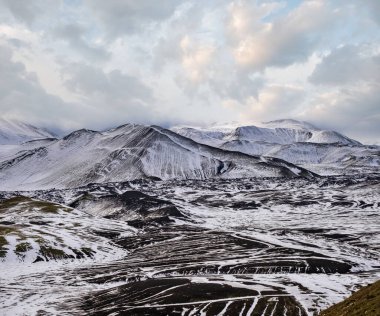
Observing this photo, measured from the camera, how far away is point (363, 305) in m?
34.9

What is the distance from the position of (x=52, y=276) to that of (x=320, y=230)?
328 feet

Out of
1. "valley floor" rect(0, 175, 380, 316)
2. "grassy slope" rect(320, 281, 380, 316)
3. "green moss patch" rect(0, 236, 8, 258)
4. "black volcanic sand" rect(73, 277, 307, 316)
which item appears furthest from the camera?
"green moss patch" rect(0, 236, 8, 258)

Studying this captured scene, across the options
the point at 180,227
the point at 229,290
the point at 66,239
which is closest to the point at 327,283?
the point at 229,290

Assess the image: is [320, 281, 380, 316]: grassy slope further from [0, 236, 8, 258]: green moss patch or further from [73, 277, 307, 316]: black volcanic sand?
[0, 236, 8, 258]: green moss patch

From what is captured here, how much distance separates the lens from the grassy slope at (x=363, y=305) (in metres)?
32.2

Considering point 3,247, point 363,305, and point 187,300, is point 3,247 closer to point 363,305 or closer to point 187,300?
point 187,300

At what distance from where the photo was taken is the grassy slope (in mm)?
32250

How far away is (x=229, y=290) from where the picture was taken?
67.7 metres

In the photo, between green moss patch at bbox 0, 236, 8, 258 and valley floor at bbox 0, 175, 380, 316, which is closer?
valley floor at bbox 0, 175, 380, 316

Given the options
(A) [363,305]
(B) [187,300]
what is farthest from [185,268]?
(A) [363,305]

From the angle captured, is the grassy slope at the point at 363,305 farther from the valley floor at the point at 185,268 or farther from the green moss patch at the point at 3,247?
the green moss patch at the point at 3,247

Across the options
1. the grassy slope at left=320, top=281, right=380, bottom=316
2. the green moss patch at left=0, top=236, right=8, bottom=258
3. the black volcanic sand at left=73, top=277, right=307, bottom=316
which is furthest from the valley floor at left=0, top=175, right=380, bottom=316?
the grassy slope at left=320, top=281, right=380, bottom=316

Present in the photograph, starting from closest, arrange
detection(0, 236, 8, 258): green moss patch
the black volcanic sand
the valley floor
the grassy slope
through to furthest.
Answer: the grassy slope
the black volcanic sand
the valley floor
detection(0, 236, 8, 258): green moss patch

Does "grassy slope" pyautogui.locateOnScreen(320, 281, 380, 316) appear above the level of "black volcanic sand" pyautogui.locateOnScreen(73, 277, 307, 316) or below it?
above
